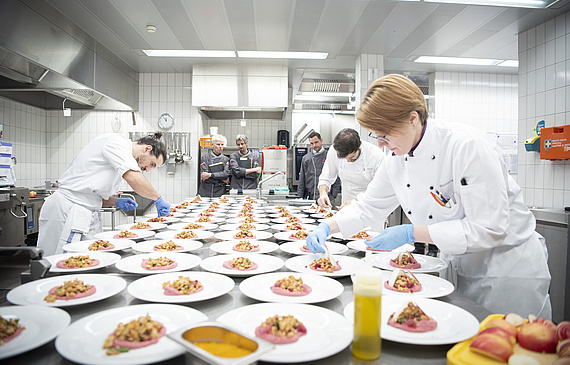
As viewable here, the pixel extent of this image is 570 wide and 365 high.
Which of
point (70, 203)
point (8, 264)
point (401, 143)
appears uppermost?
point (401, 143)

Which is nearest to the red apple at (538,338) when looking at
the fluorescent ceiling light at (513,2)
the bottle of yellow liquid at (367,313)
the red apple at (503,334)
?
the red apple at (503,334)

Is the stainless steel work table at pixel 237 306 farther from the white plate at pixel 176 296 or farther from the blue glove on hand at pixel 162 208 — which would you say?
the blue glove on hand at pixel 162 208

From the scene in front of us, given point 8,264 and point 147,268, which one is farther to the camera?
point 8,264

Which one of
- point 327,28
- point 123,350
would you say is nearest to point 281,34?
point 327,28

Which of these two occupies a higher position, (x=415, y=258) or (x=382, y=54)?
(x=382, y=54)

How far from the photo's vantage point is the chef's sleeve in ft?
3.96

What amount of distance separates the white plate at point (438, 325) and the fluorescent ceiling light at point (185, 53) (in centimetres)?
534

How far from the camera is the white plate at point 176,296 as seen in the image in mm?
998

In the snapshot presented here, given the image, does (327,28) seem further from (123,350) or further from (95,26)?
(123,350)

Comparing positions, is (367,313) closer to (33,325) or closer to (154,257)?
(33,325)

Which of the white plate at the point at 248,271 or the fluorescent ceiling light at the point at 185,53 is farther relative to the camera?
the fluorescent ceiling light at the point at 185,53

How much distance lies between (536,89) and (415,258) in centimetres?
431

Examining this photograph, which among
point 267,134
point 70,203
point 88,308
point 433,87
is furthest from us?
point 267,134

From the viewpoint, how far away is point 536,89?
4391mm
